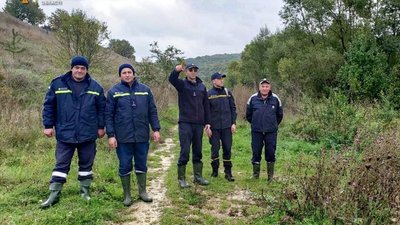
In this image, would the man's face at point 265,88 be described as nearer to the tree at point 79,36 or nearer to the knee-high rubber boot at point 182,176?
the knee-high rubber boot at point 182,176

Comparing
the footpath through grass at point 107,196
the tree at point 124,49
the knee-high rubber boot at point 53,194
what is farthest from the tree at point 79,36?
the tree at point 124,49

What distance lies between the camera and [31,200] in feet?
17.9

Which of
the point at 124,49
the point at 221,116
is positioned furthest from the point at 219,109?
the point at 124,49

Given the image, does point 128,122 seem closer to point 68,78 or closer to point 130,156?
point 130,156

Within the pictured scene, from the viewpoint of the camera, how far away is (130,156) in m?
5.77

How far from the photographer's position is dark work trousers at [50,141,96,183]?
538 cm

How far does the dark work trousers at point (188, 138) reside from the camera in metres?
6.65

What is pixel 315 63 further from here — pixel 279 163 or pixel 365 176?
pixel 365 176

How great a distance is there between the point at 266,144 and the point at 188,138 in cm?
167

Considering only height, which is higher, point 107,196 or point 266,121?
point 266,121

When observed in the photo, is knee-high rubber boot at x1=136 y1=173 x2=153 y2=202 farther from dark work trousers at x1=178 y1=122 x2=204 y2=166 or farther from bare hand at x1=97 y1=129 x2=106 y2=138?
dark work trousers at x1=178 y1=122 x2=204 y2=166

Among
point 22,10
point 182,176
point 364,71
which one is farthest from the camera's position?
point 22,10

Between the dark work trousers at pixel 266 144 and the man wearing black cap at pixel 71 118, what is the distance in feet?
10.7

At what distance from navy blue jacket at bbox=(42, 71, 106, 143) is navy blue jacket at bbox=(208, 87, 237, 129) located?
2595 millimetres
